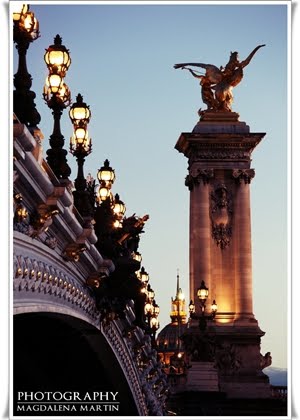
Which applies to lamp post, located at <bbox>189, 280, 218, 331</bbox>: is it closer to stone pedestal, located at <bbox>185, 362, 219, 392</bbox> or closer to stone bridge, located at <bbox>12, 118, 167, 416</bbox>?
stone pedestal, located at <bbox>185, 362, 219, 392</bbox>

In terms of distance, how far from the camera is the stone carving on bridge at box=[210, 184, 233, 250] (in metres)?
82.1

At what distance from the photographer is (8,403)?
48.6 feet

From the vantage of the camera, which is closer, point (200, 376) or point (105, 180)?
point (105, 180)

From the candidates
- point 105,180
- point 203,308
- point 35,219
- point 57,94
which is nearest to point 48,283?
point 35,219

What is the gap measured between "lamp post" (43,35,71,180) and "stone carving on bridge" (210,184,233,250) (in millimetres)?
60053

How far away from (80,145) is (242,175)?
2212 inches

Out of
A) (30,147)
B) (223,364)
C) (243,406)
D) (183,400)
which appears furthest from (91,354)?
(223,364)

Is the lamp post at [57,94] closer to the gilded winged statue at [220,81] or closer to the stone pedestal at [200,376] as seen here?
the stone pedestal at [200,376]

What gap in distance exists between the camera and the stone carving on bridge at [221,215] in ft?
269

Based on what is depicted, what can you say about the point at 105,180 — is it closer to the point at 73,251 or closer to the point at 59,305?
the point at 73,251

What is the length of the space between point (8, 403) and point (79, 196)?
11.6m

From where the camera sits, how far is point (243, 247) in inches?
3196

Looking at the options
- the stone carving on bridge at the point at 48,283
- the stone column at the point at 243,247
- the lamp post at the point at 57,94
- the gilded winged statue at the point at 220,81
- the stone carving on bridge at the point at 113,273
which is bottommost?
the stone carving on bridge at the point at 48,283

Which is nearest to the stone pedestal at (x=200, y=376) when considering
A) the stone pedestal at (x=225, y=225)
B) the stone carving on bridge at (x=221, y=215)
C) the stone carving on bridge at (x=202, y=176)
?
the stone pedestal at (x=225, y=225)
